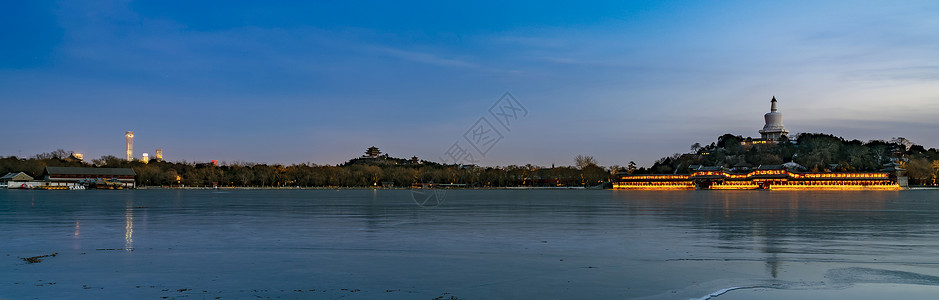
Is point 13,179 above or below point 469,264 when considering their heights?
above

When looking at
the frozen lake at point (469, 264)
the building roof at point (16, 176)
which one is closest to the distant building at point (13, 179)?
the building roof at point (16, 176)

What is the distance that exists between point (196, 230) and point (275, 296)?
1730cm

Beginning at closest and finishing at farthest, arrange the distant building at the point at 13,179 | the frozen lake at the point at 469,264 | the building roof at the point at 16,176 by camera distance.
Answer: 1. the frozen lake at the point at 469,264
2. the distant building at the point at 13,179
3. the building roof at the point at 16,176

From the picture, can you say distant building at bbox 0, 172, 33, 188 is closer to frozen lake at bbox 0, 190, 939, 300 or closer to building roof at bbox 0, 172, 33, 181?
building roof at bbox 0, 172, 33, 181

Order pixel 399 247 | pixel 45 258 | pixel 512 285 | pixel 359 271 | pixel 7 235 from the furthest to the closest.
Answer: pixel 7 235, pixel 399 247, pixel 45 258, pixel 359 271, pixel 512 285

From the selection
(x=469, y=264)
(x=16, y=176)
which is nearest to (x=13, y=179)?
(x=16, y=176)

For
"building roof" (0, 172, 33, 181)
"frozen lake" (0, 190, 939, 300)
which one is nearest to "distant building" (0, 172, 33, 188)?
"building roof" (0, 172, 33, 181)

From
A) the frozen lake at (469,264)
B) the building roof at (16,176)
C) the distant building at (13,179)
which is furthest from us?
the building roof at (16,176)

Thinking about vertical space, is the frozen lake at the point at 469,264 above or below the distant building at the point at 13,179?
below

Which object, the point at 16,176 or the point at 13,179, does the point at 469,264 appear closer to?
the point at 13,179

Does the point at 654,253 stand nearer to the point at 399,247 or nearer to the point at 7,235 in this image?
the point at 399,247

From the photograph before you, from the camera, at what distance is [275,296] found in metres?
12.4

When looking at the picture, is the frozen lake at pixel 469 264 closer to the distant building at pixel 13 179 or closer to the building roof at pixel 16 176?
the distant building at pixel 13 179

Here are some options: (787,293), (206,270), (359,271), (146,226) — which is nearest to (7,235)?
(146,226)
